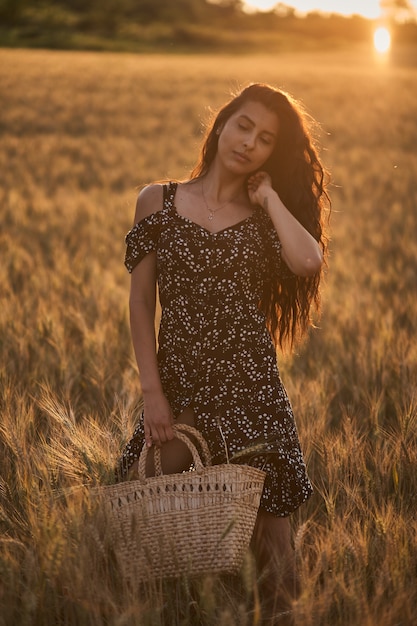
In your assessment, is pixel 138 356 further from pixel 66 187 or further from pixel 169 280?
pixel 66 187

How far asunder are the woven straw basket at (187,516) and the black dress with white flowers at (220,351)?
23 cm

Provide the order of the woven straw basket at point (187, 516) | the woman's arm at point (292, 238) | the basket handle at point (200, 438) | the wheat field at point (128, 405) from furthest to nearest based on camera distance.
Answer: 1. the woman's arm at point (292, 238)
2. the basket handle at point (200, 438)
3. the woven straw basket at point (187, 516)
4. the wheat field at point (128, 405)

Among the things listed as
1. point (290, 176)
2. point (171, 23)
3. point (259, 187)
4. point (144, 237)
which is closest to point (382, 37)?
point (171, 23)

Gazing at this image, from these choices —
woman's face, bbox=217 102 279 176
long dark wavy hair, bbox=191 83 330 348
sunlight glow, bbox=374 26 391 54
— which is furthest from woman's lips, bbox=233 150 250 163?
sunlight glow, bbox=374 26 391 54

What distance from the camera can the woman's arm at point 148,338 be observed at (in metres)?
1.99

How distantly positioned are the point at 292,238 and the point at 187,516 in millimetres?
784

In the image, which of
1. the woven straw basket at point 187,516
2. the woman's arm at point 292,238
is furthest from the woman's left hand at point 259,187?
the woven straw basket at point 187,516

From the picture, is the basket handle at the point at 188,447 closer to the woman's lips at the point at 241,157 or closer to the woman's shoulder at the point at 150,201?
the woman's shoulder at the point at 150,201

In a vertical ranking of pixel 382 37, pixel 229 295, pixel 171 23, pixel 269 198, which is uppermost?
pixel 382 37

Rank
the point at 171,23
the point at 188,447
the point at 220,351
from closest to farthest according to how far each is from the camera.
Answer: the point at 188,447 < the point at 220,351 < the point at 171,23

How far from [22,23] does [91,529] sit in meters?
57.6

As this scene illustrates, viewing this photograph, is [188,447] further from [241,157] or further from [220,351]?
[241,157]

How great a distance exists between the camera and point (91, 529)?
5.50 feet

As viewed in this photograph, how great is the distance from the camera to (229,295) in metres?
2.09
